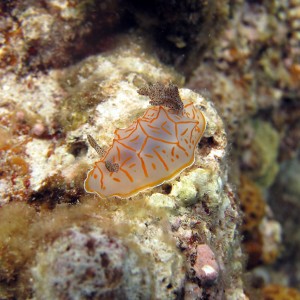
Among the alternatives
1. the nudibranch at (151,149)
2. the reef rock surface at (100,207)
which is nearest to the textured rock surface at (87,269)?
the reef rock surface at (100,207)

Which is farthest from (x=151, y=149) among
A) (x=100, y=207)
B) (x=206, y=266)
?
(x=206, y=266)

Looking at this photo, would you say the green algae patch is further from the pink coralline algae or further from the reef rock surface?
the pink coralline algae

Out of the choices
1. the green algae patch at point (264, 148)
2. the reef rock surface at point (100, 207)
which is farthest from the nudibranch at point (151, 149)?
the green algae patch at point (264, 148)

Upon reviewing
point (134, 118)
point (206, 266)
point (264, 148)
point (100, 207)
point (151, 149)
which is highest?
point (151, 149)

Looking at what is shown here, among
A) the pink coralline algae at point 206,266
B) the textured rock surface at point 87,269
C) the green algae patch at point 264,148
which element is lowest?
the green algae patch at point 264,148

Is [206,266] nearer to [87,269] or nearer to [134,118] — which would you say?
[87,269]

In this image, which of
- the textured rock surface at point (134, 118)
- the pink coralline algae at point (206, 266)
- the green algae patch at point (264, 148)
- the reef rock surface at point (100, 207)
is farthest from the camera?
the green algae patch at point (264, 148)

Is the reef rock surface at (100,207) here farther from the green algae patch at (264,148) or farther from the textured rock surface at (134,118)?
the green algae patch at (264,148)

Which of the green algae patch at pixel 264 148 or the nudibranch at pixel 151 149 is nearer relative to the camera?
the nudibranch at pixel 151 149

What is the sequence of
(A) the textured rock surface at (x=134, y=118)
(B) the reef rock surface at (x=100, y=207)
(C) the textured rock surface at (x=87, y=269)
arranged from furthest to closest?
(A) the textured rock surface at (x=134, y=118) < (B) the reef rock surface at (x=100, y=207) < (C) the textured rock surface at (x=87, y=269)

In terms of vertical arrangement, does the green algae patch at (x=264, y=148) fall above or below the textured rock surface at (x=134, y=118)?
below
